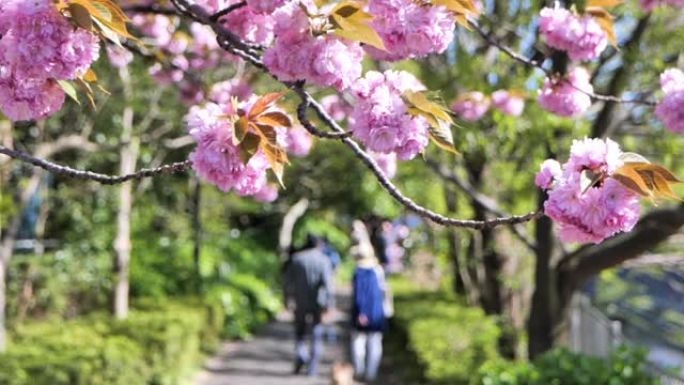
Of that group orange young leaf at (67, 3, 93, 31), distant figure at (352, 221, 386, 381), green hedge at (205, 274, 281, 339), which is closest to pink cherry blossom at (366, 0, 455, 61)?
orange young leaf at (67, 3, 93, 31)

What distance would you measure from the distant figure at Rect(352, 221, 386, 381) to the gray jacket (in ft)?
1.76

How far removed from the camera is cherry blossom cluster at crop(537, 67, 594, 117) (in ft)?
13.8

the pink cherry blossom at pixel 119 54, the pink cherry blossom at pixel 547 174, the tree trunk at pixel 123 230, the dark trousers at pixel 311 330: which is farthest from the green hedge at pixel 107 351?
the pink cherry blossom at pixel 547 174

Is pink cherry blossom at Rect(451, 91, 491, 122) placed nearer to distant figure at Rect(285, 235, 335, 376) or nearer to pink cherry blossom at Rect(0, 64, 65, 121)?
pink cherry blossom at Rect(0, 64, 65, 121)

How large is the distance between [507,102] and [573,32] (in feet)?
7.60

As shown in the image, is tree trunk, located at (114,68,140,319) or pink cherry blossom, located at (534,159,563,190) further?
tree trunk, located at (114,68,140,319)

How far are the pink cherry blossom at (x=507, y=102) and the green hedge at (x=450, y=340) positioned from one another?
1.93m

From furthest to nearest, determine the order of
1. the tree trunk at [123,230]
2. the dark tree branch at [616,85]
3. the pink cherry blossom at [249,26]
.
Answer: the tree trunk at [123,230] → the dark tree branch at [616,85] → the pink cherry blossom at [249,26]

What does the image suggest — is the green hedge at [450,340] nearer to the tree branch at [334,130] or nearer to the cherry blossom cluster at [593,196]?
the tree branch at [334,130]

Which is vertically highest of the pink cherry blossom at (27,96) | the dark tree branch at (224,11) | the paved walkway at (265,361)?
the dark tree branch at (224,11)

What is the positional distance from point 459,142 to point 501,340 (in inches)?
172

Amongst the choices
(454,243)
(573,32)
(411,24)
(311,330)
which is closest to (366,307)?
(311,330)

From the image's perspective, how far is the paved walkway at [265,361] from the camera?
1100 centimetres

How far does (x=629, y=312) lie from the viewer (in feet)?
43.7
